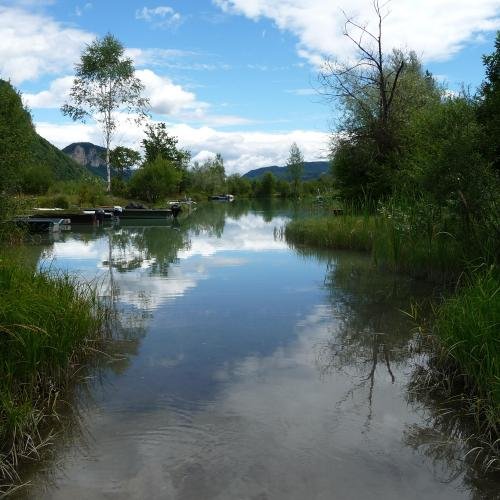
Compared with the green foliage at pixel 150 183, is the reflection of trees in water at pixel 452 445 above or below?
below

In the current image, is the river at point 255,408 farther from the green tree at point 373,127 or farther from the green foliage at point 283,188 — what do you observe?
the green foliage at point 283,188

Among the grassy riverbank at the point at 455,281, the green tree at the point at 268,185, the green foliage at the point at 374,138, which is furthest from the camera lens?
the green tree at the point at 268,185

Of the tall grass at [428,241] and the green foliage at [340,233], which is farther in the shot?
the green foliage at [340,233]

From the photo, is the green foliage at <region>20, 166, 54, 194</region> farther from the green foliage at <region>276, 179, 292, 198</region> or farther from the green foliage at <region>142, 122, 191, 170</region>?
the green foliage at <region>276, 179, 292, 198</region>

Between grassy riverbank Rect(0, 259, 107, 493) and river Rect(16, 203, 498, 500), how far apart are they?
0.69ft

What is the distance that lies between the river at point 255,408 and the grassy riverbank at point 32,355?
0.69 feet

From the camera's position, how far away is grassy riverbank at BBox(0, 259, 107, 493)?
4.16 m

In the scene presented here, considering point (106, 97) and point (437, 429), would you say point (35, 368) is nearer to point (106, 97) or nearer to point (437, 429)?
point (437, 429)

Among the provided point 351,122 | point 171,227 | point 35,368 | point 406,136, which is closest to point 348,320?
point 35,368

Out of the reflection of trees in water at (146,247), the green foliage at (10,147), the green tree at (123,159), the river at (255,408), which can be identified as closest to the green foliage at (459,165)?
the river at (255,408)

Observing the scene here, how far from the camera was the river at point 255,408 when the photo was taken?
13.0 ft

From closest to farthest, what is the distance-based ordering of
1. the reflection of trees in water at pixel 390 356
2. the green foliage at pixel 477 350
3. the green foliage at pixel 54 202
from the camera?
the reflection of trees in water at pixel 390 356, the green foliage at pixel 477 350, the green foliage at pixel 54 202

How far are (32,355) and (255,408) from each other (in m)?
2.06

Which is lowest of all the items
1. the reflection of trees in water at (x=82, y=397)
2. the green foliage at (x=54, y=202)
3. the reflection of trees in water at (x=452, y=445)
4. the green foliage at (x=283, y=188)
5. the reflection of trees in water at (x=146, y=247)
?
the reflection of trees in water at (x=452, y=445)
